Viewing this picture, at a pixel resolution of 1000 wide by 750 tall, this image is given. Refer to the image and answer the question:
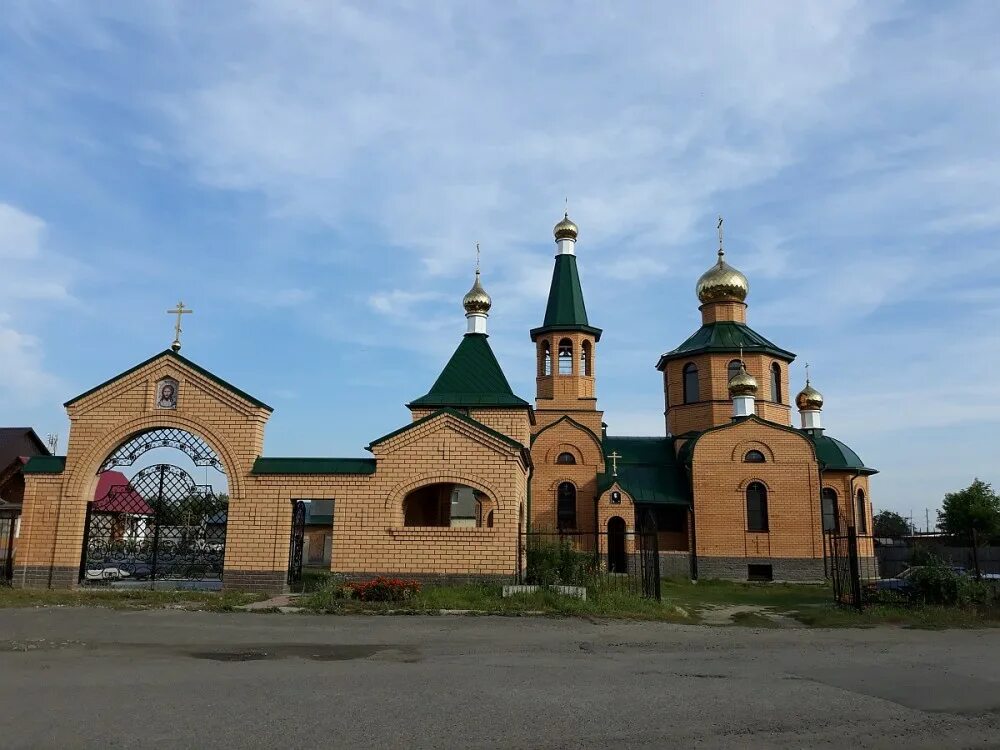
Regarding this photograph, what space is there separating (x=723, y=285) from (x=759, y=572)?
10.0 m

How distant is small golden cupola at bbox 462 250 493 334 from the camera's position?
2305 cm

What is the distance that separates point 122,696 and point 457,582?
891 centimetres

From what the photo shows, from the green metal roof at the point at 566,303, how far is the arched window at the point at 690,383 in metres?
3.50

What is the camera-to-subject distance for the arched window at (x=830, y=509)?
24.8 m

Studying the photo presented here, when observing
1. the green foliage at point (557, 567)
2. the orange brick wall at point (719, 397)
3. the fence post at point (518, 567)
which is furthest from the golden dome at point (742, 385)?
the fence post at point (518, 567)

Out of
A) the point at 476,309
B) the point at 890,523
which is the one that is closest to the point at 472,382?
the point at 476,309

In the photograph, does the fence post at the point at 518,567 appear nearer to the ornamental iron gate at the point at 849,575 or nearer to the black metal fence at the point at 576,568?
the black metal fence at the point at 576,568

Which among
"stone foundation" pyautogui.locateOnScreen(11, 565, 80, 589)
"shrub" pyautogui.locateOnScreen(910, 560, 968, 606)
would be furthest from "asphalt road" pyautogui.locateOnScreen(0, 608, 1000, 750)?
"stone foundation" pyautogui.locateOnScreen(11, 565, 80, 589)

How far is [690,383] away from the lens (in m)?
27.1

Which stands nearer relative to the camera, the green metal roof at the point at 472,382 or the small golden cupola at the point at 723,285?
the green metal roof at the point at 472,382

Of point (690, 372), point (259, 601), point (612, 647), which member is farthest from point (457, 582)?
point (690, 372)

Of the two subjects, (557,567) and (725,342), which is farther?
(725,342)

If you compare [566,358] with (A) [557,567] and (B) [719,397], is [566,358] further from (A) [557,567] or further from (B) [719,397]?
(A) [557,567]

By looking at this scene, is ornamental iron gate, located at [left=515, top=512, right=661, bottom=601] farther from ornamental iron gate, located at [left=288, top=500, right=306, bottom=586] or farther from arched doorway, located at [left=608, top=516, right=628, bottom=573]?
arched doorway, located at [left=608, top=516, right=628, bottom=573]
